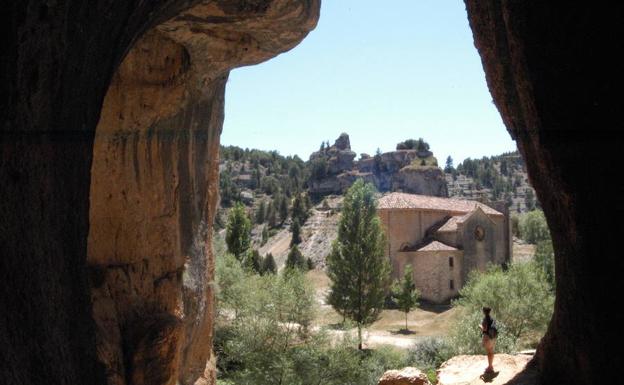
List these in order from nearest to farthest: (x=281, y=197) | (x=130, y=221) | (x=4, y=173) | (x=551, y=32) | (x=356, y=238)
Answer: (x=4, y=173) → (x=551, y=32) → (x=130, y=221) → (x=356, y=238) → (x=281, y=197)

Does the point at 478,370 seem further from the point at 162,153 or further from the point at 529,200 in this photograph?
the point at 529,200

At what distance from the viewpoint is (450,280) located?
125 ft

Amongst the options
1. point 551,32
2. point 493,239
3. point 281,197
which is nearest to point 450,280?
point 493,239

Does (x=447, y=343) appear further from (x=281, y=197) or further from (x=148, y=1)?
(x=281, y=197)

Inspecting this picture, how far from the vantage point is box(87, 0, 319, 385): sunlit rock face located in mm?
7387

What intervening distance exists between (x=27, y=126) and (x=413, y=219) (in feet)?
124

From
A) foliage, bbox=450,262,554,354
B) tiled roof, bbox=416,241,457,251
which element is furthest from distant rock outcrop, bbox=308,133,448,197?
foliage, bbox=450,262,554,354

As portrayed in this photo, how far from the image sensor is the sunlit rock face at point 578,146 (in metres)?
4.52

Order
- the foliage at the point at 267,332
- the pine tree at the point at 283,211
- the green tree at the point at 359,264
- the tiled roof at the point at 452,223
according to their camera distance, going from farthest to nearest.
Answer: the pine tree at the point at 283,211, the tiled roof at the point at 452,223, the green tree at the point at 359,264, the foliage at the point at 267,332

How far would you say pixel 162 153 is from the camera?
8070 mm

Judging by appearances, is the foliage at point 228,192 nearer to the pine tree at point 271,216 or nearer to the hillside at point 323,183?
the hillside at point 323,183

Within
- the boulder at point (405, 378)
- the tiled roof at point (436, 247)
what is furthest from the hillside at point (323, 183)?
the boulder at point (405, 378)

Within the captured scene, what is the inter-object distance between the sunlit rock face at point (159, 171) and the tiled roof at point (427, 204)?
31676 mm

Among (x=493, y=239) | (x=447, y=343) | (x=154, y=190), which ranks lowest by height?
(x=447, y=343)
